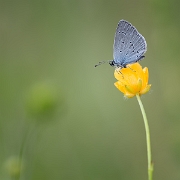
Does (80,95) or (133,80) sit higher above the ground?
(80,95)

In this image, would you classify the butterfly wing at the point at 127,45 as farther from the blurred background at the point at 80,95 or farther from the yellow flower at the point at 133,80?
the blurred background at the point at 80,95

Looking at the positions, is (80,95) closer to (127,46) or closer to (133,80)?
(127,46)

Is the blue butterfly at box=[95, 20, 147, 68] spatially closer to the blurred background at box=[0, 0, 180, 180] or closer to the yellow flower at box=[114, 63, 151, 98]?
the yellow flower at box=[114, 63, 151, 98]

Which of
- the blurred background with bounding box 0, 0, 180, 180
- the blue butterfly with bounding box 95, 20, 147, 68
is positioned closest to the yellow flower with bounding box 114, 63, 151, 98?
the blue butterfly with bounding box 95, 20, 147, 68

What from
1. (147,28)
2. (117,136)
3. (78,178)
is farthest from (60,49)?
(78,178)

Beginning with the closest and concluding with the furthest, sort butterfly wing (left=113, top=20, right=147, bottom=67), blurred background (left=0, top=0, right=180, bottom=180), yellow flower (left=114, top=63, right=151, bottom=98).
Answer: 1. yellow flower (left=114, top=63, right=151, bottom=98)
2. butterfly wing (left=113, top=20, right=147, bottom=67)
3. blurred background (left=0, top=0, right=180, bottom=180)

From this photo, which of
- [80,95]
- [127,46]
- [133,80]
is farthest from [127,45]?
[80,95]

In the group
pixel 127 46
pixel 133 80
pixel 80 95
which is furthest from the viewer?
pixel 80 95
